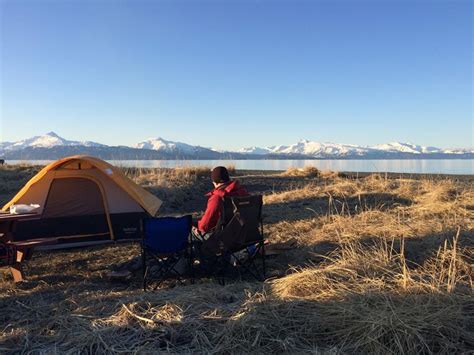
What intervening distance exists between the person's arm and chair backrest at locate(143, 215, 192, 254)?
36 cm

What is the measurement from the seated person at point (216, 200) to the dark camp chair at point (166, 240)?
0.34 metres

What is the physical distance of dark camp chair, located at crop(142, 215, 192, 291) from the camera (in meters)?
5.02

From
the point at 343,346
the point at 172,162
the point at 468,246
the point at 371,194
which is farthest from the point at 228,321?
the point at 172,162

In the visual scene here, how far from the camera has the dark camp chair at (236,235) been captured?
5039 mm

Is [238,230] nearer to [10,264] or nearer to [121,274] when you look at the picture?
[121,274]

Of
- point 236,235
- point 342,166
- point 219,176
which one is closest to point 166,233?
point 236,235

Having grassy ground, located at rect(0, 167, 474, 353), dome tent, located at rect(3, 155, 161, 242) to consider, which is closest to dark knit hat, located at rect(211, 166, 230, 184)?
grassy ground, located at rect(0, 167, 474, 353)

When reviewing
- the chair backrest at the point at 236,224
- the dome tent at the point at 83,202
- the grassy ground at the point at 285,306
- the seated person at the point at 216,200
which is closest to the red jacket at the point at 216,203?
the seated person at the point at 216,200

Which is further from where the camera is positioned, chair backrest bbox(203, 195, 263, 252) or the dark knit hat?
the dark knit hat

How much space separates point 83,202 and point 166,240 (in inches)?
136

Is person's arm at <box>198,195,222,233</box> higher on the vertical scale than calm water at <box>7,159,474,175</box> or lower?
lower

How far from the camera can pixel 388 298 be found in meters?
Result: 3.59

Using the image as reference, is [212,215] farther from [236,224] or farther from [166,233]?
[166,233]

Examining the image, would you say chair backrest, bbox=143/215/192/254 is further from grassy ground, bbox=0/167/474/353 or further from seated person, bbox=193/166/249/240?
grassy ground, bbox=0/167/474/353
